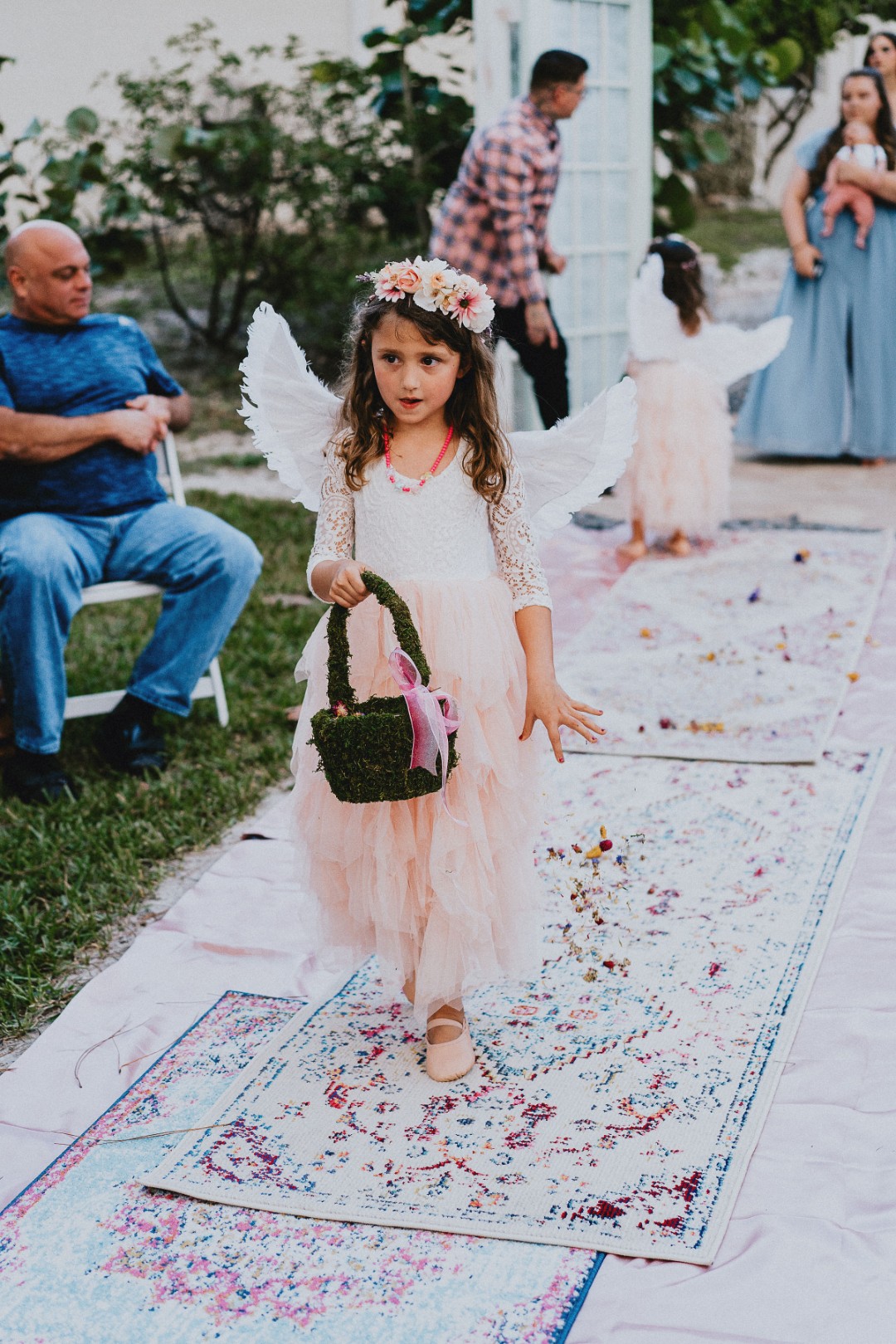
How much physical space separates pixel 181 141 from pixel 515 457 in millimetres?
6486

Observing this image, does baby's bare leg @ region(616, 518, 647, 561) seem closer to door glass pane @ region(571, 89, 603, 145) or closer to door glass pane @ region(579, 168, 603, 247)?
door glass pane @ region(579, 168, 603, 247)

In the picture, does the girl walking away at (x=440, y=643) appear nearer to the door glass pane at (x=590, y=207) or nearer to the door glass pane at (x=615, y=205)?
the door glass pane at (x=590, y=207)

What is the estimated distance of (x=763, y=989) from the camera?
2.44 m

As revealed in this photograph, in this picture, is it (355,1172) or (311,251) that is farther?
(311,251)

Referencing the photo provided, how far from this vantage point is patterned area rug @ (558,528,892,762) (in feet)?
12.0

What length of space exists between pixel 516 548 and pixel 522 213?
10.9ft

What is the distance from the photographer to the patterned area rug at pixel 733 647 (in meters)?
3.65

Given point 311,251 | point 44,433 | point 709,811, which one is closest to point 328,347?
point 311,251

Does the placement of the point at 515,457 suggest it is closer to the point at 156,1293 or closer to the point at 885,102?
the point at 156,1293

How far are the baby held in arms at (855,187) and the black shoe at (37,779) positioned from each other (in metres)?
4.79

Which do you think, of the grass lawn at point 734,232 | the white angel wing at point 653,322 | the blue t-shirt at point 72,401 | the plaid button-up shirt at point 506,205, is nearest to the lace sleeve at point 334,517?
the blue t-shirt at point 72,401

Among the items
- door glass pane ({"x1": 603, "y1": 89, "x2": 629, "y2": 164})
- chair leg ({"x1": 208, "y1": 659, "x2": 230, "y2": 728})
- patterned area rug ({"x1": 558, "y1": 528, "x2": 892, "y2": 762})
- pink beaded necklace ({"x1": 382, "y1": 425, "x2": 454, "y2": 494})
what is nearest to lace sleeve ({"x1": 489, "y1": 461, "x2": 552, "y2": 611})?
pink beaded necklace ({"x1": 382, "y1": 425, "x2": 454, "y2": 494})

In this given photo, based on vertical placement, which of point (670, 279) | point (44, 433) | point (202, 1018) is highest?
point (670, 279)

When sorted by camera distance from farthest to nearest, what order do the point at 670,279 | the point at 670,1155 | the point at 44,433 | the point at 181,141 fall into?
the point at 181,141 < the point at 670,279 < the point at 44,433 < the point at 670,1155
